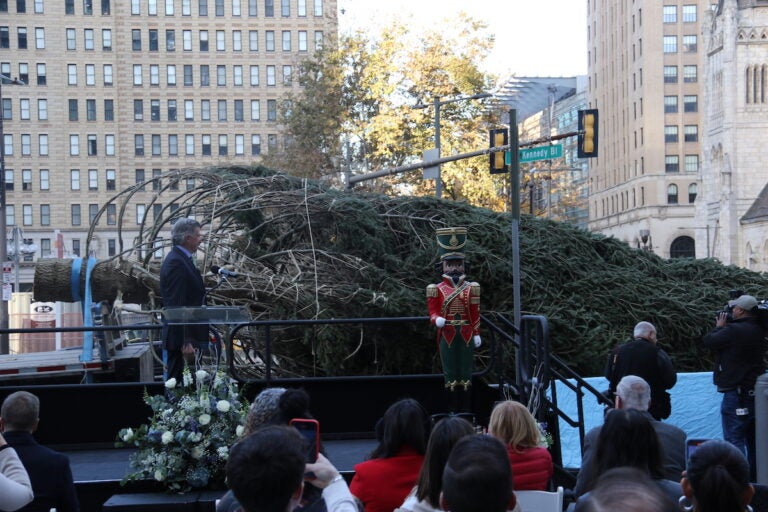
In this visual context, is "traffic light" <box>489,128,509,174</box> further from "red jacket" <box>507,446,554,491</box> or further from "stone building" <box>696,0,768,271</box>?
"stone building" <box>696,0,768,271</box>

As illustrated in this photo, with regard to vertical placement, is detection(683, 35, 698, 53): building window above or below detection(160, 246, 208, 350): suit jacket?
above

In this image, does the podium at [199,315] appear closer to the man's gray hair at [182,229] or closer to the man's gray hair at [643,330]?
the man's gray hair at [182,229]

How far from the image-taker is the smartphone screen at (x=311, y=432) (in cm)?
458

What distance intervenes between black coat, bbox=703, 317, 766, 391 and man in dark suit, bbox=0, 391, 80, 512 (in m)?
6.89

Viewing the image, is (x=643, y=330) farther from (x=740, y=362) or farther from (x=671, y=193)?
(x=671, y=193)

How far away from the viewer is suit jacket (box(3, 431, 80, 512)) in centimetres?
538

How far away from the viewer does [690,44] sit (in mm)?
103000

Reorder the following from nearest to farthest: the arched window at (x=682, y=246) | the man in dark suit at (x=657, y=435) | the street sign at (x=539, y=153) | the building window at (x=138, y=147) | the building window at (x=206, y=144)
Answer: the man in dark suit at (x=657, y=435) < the street sign at (x=539, y=153) < the building window at (x=138, y=147) < the building window at (x=206, y=144) < the arched window at (x=682, y=246)

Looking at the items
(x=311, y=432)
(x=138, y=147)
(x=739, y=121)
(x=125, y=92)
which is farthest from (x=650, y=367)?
(x=739, y=121)

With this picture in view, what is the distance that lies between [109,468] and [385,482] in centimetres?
461

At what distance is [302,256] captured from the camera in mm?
13219

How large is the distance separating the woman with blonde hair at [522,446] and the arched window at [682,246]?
10207cm

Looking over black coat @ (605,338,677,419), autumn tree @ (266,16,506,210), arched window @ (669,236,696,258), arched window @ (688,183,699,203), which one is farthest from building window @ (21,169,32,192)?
black coat @ (605,338,677,419)

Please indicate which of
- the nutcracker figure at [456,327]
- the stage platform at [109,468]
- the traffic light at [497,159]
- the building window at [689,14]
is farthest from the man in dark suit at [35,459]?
the building window at [689,14]
